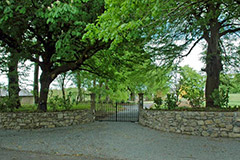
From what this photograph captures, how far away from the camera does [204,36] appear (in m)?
10.3

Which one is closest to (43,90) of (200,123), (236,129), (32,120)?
(32,120)

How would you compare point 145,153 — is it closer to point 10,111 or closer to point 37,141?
point 37,141

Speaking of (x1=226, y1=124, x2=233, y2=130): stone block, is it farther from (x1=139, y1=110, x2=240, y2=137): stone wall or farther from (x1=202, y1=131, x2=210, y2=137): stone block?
(x1=202, y1=131, x2=210, y2=137): stone block

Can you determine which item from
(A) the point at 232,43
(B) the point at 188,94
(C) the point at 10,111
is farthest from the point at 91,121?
(A) the point at 232,43

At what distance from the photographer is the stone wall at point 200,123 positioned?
22.7 ft

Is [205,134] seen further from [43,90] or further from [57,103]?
[43,90]

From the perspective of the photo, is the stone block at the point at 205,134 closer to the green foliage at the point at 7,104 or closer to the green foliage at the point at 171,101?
the green foliage at the point at 171,101

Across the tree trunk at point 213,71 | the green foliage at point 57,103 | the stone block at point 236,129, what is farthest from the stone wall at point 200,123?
the green foliage at point 57,103

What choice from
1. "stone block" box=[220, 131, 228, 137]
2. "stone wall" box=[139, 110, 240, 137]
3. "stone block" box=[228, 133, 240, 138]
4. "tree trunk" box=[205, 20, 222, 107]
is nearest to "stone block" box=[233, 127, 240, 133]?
"stone wall" box=[139, 110, 240, 137]

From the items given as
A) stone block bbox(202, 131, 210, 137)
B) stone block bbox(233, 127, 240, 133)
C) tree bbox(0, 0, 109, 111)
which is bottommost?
stone block bbox(202, 131, 210, 137)

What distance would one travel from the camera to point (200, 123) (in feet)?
24.4

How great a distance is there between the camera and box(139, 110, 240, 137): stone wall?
6.92 meters

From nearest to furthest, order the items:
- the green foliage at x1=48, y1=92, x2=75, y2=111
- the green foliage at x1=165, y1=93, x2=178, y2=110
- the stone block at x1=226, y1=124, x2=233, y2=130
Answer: the stone block at x1=226, y1=124, x2=233, y2=130
the green foliage at x1=165, y1=93, x2=178, y2=110
the green foliage at x1=48, y1=92, x2=75, y2=111

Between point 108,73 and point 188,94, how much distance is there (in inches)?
192
